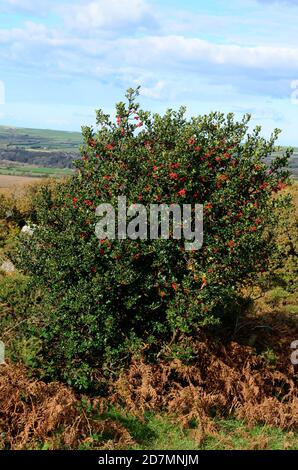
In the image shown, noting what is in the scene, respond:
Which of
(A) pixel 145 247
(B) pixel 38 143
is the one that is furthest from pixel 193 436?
(B) pixel 38 143

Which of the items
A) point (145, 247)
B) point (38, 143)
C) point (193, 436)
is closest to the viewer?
point (193, 436)

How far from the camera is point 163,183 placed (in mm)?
10383

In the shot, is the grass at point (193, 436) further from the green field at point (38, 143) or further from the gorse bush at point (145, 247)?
the green field at point (38, 143)

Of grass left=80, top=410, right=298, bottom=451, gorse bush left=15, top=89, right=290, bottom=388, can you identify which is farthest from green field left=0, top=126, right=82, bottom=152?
grass left=80, top=410, right=298, bottom=451

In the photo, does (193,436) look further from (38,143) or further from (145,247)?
(38,143)

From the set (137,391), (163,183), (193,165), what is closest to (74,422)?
(137,391)

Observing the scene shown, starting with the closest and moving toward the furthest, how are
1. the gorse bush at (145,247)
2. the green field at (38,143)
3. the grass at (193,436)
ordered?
the grass at (193,436), the gorse bush at (145,247), the green field at (38,143)

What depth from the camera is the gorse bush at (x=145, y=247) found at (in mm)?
10211

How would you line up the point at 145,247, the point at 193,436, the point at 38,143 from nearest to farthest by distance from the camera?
1. the point at 193,436
2. the point at 145,247
3. the point at 38,143

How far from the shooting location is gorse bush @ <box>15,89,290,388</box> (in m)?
10.2

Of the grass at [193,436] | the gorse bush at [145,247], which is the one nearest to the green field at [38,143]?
the gorse bush at [145,247]

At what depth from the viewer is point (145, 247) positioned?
33.0 feet

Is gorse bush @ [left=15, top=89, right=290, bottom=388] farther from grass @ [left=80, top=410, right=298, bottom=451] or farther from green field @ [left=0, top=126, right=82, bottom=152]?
green field @ [left=0, top=126, right=82, bottom=152]

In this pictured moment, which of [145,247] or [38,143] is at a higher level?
[38,143]
